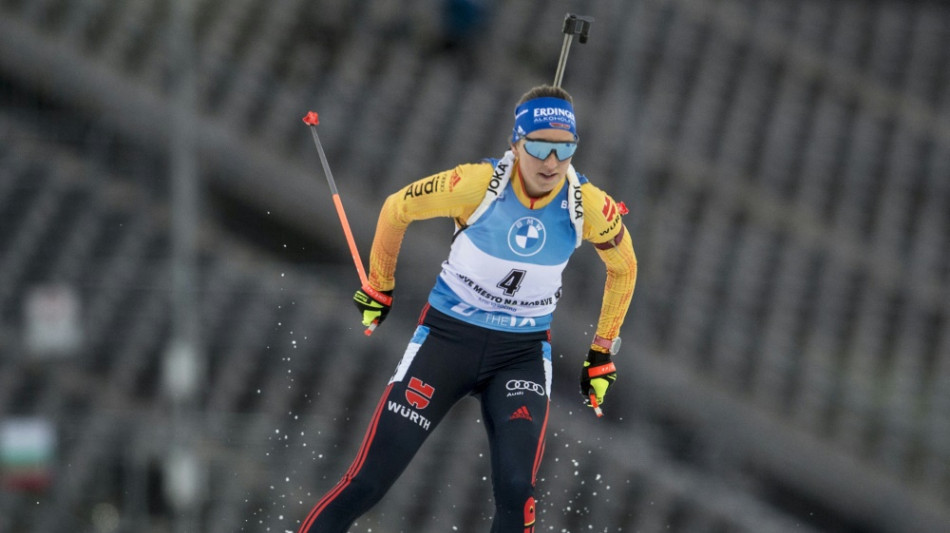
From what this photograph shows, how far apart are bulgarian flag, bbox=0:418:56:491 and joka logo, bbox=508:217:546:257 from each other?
311 cm

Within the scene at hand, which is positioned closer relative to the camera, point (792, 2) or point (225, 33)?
point (225, 33)

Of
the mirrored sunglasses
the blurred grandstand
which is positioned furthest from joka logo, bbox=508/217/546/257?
the blurred grandstand

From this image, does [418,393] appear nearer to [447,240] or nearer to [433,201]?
[433,201]

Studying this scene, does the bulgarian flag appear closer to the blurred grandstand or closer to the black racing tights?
the blurred grandstand

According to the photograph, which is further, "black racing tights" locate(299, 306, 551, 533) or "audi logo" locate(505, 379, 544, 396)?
"audi logo" locate(505, 379, 544, 396)

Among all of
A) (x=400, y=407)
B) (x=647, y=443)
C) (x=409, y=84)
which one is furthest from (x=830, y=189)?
(x=400, y=407)

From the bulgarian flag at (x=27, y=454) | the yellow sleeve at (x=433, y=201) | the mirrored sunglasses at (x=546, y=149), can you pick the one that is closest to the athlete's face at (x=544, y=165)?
the mirrored sunglasses at (x=546, y=149)

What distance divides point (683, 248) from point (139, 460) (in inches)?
166

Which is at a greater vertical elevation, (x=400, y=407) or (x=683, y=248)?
(x=683, y=248)

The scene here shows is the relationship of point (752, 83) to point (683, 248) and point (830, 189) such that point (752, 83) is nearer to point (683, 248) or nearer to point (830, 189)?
point (830, 189)

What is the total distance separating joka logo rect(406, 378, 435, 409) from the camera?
162 inches

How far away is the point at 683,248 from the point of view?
894 centimetres

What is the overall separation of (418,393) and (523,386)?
0.33m

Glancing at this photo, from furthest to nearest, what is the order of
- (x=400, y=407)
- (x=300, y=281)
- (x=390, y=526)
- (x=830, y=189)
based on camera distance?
(x=830, y=189) → (x=300, y=281) → (x=390, y=526) → (x=400, y=407)
